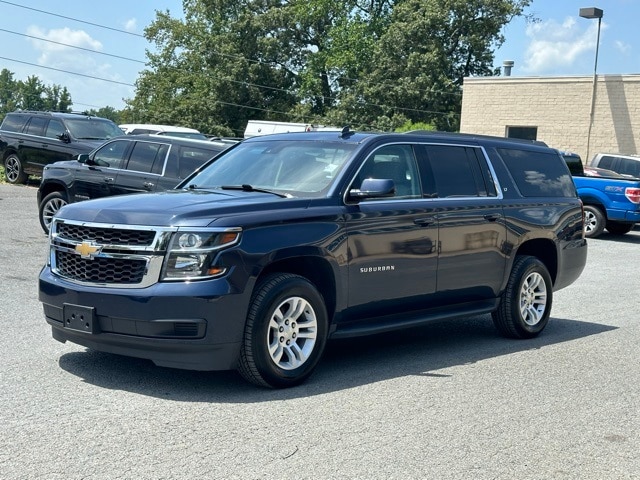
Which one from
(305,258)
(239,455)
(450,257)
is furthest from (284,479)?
(450,257)

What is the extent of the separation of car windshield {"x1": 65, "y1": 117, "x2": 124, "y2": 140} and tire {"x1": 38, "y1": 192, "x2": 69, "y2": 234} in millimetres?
7177

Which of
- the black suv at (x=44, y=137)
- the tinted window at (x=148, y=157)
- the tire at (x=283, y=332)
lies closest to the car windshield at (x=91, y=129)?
the black suv at (x=44, y=137)

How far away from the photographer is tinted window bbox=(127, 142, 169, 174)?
14.0 m

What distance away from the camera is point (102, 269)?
6324 mm

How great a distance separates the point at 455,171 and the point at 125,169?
7.36m

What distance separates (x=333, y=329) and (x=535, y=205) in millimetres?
3110

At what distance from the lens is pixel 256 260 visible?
6285 mm

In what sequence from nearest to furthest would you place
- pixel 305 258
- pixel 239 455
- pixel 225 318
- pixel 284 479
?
pixel 284 479 < pixel 239 455 < pixel 225 318 < pixel 305 258

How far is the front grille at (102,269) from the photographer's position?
6.17m

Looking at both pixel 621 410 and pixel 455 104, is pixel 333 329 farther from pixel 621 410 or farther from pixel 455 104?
pixel 455 104

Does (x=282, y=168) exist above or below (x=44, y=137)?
above

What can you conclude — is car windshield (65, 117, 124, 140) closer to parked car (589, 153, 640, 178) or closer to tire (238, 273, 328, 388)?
parked car (589, 153, 640, 178)

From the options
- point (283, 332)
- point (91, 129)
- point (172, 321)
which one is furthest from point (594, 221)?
point (172, 321)

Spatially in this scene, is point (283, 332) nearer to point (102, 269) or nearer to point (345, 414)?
point (345, 414)
